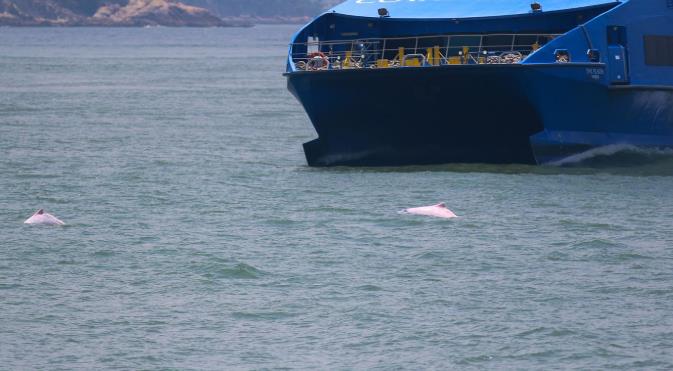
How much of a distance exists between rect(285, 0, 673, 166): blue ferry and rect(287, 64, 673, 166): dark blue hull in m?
0.03

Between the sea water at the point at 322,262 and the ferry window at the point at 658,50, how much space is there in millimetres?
2453

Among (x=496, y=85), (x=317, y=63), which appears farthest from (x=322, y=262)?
(x=317, y=63)

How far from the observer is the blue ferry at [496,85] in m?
34.3

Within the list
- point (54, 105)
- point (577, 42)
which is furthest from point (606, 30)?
point (54, 105)

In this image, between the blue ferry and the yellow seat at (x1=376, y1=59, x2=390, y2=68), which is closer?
the blue ferry

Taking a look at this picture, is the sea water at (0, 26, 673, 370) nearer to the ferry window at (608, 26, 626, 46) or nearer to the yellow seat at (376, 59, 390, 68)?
the yellow seat at (376, 59, 390, 68)

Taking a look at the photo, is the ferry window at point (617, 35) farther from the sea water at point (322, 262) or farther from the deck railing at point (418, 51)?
the sea water at point (322, 262)

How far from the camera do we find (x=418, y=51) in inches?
→ 1534

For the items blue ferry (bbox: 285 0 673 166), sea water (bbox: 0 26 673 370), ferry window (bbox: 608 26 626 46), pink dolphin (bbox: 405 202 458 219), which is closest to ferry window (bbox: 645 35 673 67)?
blue ferry (bbox: 285 0 673 166)

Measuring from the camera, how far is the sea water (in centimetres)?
1928

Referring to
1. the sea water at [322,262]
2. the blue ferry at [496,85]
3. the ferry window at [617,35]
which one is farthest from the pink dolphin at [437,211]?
the ferry window at [617,35]

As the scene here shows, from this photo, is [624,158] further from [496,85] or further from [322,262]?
[322,262]

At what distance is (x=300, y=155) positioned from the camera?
137 feet

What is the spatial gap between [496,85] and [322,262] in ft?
34.5
